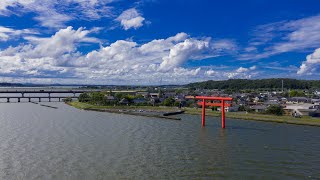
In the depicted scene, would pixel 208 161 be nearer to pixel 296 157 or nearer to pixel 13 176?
pixel 296 157

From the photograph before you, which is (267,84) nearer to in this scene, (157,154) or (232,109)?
(232,109)

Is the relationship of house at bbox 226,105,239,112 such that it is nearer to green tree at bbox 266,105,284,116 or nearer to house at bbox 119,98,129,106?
green tree at bbox 266,105,284,116

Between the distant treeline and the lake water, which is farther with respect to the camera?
the distant treeline

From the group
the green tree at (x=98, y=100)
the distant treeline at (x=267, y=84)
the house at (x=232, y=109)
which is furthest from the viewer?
the distant treeline at (x=267, y=84)

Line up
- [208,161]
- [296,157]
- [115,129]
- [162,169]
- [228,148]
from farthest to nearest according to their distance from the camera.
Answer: [115,129] < [228,148] < [296,157] < [208,161] < [162,169]

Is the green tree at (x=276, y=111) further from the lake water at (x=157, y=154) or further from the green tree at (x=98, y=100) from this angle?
the green tree at (x=98, y=100)

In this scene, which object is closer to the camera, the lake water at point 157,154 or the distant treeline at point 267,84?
the lake water at point 157,154

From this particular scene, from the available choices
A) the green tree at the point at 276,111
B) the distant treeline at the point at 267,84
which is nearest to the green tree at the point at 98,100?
the green tree at the point at 276,111

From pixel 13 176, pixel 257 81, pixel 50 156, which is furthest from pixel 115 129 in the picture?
pixel 257 81

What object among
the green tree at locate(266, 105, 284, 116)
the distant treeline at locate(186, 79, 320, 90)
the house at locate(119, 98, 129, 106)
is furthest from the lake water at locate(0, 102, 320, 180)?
the distant treeline at locate(186, 79, 320, 90)
